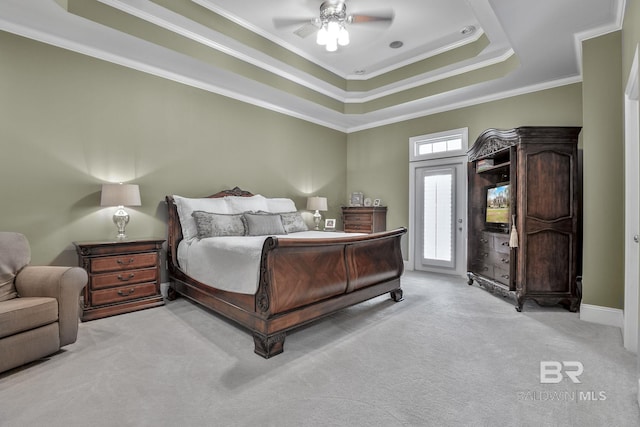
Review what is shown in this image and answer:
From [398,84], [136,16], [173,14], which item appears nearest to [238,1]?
[173,14]

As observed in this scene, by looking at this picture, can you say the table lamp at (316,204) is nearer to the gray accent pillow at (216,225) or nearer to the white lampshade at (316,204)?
the white lampshade at (316,204)

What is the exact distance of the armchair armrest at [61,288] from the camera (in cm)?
236

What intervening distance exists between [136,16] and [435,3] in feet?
11.1

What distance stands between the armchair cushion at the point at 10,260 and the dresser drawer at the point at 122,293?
29.9 inches

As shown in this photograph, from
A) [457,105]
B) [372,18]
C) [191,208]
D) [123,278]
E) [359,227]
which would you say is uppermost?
[372,18]

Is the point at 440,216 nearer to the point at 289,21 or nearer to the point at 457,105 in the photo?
the point at 457,105

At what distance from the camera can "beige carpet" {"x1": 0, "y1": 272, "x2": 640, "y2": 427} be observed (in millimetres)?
1676

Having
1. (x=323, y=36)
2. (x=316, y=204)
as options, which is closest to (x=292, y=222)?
(x=316, y=204)

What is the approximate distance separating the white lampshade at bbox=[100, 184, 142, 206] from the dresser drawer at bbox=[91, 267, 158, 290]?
2.50ft

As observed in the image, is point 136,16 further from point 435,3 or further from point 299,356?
point 299,356

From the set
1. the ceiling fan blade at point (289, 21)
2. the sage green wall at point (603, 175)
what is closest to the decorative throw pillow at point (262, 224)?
the ceiling fan blade at point (289, 21)

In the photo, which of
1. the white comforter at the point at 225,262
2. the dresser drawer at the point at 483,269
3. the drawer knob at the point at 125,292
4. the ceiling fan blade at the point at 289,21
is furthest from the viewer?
the dresser drawer at the point at 483,269

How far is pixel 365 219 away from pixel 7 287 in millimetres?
5008

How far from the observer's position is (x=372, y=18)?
373 centimetres
